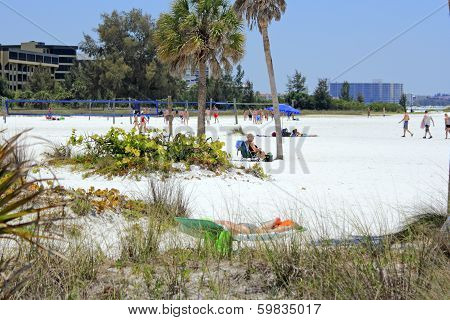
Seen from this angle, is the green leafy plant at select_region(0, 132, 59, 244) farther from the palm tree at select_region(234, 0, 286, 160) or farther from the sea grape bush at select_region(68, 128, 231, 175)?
the palm tree at select_region(234, 0, 286, 160)

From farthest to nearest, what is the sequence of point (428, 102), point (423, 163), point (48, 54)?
point (428, 102) < point (48, 54) < point (423, 163)

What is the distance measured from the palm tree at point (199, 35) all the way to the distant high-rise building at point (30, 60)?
7145 cm

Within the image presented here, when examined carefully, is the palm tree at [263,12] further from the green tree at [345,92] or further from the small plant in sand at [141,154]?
the green tree at [345,92]

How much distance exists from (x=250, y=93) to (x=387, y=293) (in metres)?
80.0

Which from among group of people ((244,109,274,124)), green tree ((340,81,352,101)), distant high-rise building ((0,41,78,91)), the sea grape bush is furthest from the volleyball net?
the sea grape bush

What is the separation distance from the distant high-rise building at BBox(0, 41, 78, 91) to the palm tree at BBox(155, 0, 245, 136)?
7145 centimetres

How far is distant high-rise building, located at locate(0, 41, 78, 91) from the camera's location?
99.1m

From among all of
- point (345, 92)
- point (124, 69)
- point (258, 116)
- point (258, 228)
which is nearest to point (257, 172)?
point (258, 228)

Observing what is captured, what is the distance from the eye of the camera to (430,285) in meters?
4.44

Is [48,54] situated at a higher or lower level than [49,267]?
higher

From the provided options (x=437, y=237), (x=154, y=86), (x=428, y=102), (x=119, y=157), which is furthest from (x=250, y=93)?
(x=428, y=102)

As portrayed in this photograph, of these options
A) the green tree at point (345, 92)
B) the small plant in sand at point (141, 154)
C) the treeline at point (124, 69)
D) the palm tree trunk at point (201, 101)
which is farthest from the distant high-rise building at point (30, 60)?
the small plant in sand at point (141, 154)

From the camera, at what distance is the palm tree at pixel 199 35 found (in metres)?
22.1
